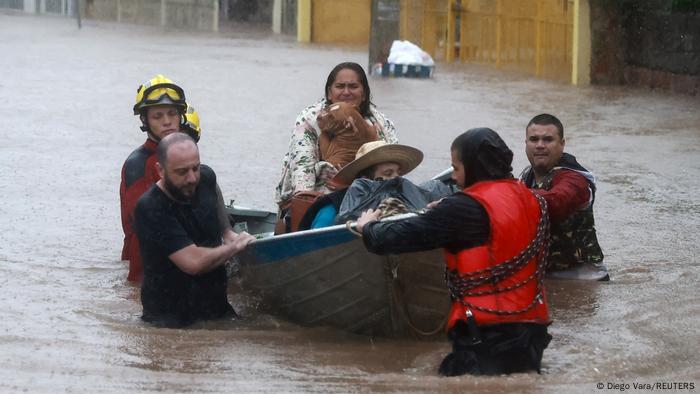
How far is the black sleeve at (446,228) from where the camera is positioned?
5.88 metres

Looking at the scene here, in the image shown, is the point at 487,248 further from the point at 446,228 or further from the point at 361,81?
the point at 361,81

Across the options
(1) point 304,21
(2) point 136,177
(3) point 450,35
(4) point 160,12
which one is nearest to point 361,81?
(2) point 136,177

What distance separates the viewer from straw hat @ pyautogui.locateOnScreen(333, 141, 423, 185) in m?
7.48

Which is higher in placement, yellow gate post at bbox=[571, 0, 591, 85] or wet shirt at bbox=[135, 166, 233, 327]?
yellow gate post at bbox=[571, 0, 591, 85]

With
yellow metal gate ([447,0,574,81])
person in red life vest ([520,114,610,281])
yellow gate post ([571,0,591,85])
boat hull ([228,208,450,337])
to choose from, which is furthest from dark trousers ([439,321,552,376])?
yellow metal gate ([447,0,574,81])

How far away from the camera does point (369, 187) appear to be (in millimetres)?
7242

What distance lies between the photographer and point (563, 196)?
7.59 m

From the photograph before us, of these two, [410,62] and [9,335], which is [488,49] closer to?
[410,62]

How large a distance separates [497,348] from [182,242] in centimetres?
193

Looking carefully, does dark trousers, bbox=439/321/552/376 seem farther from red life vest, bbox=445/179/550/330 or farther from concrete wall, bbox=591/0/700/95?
concrete wall, bbox=591/0/700/95

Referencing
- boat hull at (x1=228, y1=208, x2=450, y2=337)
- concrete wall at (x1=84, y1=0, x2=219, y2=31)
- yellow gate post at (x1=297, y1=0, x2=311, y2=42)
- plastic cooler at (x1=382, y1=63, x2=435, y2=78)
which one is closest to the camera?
boat hull at (x1=228, y1=208, x2=450, y2=337)

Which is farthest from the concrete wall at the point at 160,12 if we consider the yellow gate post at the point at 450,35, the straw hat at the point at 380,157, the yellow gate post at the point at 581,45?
the straw hat at the point at 380,157

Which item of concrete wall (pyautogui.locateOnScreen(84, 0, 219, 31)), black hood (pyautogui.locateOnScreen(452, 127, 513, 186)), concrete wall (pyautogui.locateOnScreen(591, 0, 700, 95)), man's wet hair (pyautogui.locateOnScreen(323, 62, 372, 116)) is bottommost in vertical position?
black hood (pyautogui.locateOnScreen(452, 127, 513, 186))

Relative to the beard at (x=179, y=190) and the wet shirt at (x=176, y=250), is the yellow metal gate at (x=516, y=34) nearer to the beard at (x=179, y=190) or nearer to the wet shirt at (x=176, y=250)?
the wet shirt at (x=176, y=250)
